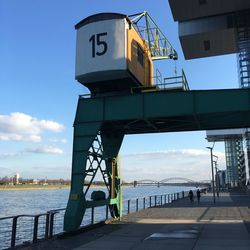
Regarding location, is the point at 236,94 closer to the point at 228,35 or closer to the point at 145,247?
the point at 145,247

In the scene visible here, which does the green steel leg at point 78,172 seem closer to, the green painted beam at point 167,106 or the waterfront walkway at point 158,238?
the green painted beam at point 167,106

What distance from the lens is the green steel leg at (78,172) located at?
57.2 feet

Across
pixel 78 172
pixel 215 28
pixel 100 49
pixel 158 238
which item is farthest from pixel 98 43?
pixel 215 28

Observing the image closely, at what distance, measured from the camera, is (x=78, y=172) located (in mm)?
18562

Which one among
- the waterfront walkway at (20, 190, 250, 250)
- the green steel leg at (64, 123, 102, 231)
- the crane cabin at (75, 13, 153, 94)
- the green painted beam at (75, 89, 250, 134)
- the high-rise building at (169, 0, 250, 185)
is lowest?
the waterfront walkway at (20, 190, 250, 250)

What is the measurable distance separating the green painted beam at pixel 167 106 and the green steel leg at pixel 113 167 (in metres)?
2.03

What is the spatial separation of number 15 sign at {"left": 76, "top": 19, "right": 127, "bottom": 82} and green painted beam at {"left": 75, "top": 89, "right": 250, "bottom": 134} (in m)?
1.47

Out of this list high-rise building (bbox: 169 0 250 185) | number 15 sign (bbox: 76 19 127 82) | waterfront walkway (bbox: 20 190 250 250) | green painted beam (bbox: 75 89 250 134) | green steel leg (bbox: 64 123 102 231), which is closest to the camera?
waterfront walkway (bbox: 20 190 250 250)

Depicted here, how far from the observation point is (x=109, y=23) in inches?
788

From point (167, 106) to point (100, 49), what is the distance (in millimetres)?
4711

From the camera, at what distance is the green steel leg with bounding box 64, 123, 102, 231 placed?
17438 mm

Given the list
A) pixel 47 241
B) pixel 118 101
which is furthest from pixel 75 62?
pixel 47 241

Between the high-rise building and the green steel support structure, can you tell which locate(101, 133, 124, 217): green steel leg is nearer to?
the green steel support structure

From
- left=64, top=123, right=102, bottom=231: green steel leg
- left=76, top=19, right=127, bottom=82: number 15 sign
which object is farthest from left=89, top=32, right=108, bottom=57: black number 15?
left=64, top=123, right=102, bottom=231: green steel leg
